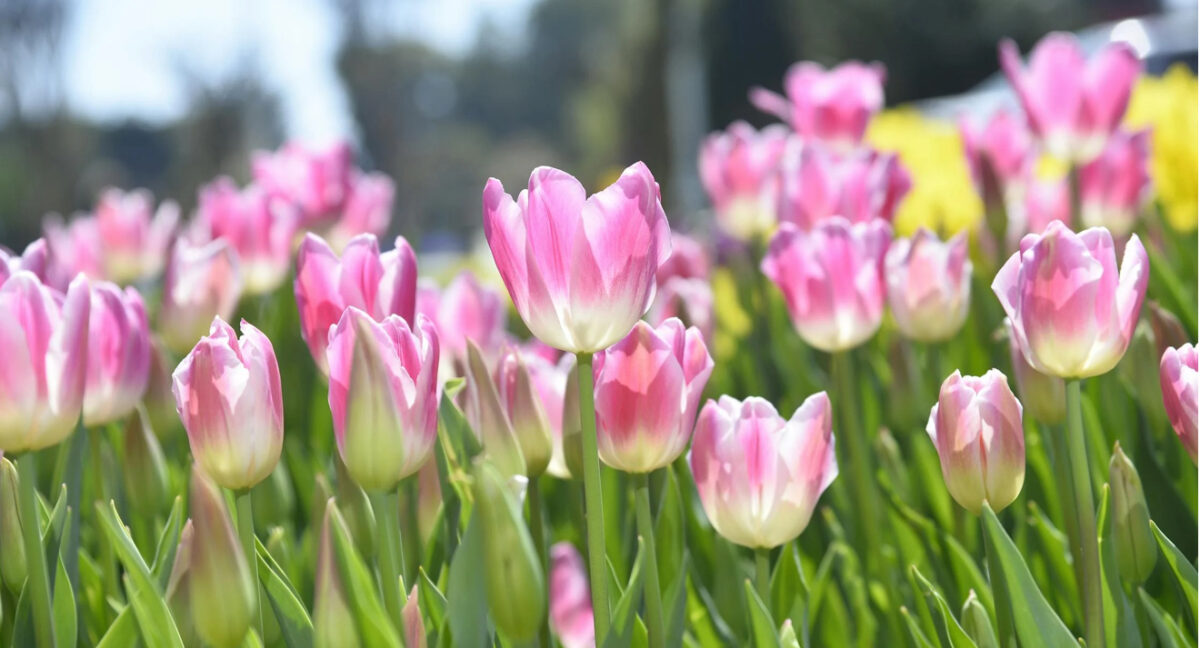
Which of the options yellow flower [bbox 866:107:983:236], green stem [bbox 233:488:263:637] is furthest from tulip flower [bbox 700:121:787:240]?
green stem [bbox 233:488:263:637]

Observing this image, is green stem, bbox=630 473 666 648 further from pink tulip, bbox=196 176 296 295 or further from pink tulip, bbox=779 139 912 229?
pink tulip, bbox=196 176 296 295

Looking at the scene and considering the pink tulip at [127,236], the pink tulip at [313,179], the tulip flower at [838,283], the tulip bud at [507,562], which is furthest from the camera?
the pink tulip at [127,236]

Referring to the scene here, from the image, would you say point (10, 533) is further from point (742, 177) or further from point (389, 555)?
point (742, 177)

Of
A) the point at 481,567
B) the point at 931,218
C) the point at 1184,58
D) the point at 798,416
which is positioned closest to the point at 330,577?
the point at 481,567

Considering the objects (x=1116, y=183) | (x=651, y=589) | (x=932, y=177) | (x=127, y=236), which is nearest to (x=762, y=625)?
(x=651, y=589)

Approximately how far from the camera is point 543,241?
2.73 ft

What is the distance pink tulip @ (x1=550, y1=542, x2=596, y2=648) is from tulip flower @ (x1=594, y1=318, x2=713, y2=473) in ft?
1.21

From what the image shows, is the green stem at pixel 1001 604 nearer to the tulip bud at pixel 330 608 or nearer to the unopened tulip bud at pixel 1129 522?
the unopened tulip bud at pixel 1129 522

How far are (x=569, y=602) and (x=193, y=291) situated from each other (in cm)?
74

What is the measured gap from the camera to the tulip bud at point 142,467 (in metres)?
1.27

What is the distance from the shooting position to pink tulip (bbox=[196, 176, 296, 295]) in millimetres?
2217

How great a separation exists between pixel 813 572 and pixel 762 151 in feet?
4.11

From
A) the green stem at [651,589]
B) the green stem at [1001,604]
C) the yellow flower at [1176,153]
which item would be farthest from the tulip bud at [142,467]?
the yellow flower at [1176,153]

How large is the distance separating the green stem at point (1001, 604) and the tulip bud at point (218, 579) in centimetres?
55
